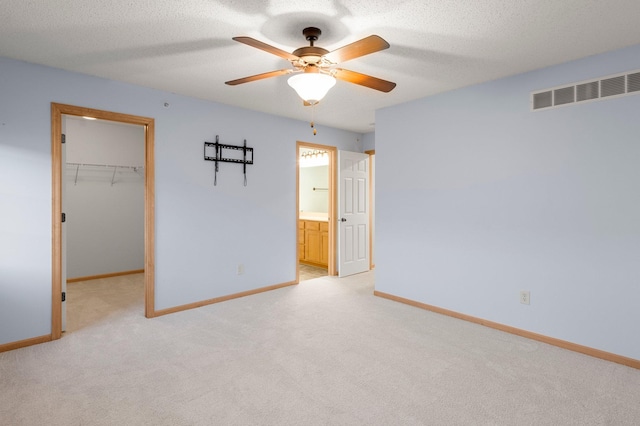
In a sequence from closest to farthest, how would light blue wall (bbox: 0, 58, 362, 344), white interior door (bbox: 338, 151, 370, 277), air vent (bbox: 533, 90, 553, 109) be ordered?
light blue wall (bbox: 0, 58, 362, 344)
air vent (bbox: 533, 90, 553, 109)
white interior door (bbox: 338, 151, 370, 277)

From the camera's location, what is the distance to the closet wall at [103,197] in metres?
5.23

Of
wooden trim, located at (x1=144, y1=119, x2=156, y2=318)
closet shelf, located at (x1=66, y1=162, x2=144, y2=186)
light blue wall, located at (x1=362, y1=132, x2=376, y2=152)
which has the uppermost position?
light blue wall, located at (x1=362, y1=132, x2=376, y2=152)

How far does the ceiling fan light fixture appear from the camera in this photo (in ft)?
7.27

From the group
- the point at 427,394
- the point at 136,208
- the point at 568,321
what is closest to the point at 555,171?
the point at 568,321

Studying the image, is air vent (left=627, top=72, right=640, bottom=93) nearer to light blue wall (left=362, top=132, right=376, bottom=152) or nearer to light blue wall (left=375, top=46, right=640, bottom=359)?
light blue wall (left=375, top=46, right=640, bottom=359)

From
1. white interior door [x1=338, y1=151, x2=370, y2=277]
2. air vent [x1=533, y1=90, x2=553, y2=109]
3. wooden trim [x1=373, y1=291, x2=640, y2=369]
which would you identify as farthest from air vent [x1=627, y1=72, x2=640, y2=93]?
white interior door [x1=338, y1=151, x2=370, y2=277]

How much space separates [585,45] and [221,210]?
3731 mm

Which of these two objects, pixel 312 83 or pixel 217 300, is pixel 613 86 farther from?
pixel 217 300

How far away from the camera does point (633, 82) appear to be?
2650 millimetres

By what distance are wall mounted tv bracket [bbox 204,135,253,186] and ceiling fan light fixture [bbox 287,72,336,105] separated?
7.01 feet

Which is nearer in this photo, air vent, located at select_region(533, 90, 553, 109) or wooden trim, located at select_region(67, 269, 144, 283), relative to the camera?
air vent, located at select_region(533, 90, 553, 109)

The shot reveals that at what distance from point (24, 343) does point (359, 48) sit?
137 inches

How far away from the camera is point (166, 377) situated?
2.46 metres

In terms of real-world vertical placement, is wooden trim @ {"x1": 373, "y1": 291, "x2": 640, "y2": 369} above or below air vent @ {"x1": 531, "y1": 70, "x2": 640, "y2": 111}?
below
